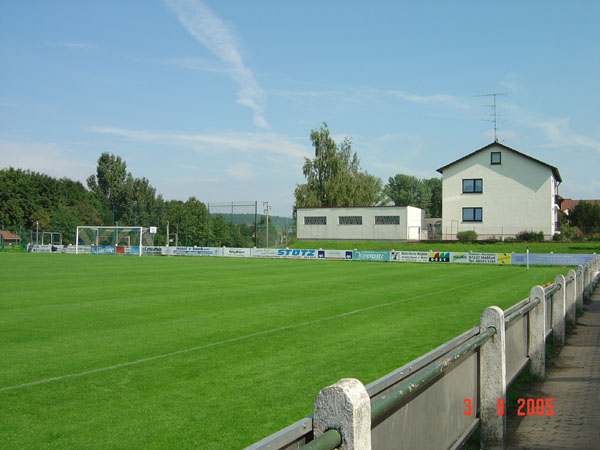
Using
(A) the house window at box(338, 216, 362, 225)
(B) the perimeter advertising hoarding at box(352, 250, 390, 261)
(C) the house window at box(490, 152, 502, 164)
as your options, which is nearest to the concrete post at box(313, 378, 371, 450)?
(B) the perimeter advertising hoarding at box(352, 250, 390, 261)

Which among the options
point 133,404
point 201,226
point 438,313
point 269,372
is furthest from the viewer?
point 201,226

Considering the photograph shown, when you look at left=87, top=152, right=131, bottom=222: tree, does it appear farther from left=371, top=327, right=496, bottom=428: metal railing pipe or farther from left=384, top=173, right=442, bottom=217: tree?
left=371, top=327, right=496, bottom=428: metal railing pipe

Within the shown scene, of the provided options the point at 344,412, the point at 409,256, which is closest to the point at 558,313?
the point at 344,412

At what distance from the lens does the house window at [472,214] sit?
57.5 meters

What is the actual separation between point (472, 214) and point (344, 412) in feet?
192

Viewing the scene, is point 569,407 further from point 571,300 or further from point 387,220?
point 387,220

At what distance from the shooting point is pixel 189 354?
9.14 metres

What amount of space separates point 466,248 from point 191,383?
47.1 metres

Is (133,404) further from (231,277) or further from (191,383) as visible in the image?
(231,277)

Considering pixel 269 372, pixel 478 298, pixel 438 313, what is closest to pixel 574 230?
pixel 478 298

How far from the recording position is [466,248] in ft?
A: 167

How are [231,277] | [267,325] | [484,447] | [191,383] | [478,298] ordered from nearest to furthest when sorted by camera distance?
[484,447]
[191,383]
[267,325]
[478,298]
[231,277]

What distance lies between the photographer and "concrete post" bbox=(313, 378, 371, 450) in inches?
96.6
